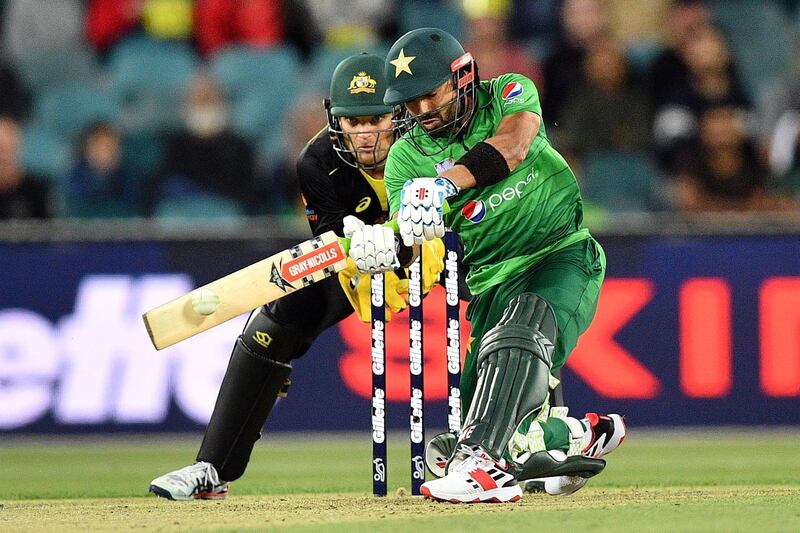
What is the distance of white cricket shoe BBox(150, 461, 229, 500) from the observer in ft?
19.2

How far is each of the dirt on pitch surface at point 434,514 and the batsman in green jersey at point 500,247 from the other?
0.20 m

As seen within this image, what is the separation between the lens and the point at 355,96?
5.83m

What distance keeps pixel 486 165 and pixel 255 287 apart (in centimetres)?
102

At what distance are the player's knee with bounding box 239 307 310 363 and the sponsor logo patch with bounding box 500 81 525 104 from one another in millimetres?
1512

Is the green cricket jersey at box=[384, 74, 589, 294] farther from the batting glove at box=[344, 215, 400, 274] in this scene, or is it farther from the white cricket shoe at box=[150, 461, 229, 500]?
the white cricket shoe at box=[150, 461, 229, 500]

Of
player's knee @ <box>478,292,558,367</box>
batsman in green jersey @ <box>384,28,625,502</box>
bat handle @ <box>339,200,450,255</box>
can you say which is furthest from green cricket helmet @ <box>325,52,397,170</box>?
player's knee @ <box>478,292,558,367</box>

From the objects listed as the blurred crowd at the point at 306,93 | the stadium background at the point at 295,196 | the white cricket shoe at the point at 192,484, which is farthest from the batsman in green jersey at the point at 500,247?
Answer: the blurred crowd at the point at 306,93

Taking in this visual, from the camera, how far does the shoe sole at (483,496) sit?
483 centimetres

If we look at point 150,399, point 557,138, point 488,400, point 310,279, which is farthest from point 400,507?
point 557,138

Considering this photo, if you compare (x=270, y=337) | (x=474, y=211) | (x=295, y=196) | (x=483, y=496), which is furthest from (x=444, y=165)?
(x=295, y=196)

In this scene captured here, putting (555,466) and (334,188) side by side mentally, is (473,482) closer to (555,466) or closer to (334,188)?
(555,466)

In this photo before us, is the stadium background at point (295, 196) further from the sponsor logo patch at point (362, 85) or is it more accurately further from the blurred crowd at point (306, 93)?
the sponsor logo patch at point (362, 85)

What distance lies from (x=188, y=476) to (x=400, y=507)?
1363 mm

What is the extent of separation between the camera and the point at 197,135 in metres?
11.1
